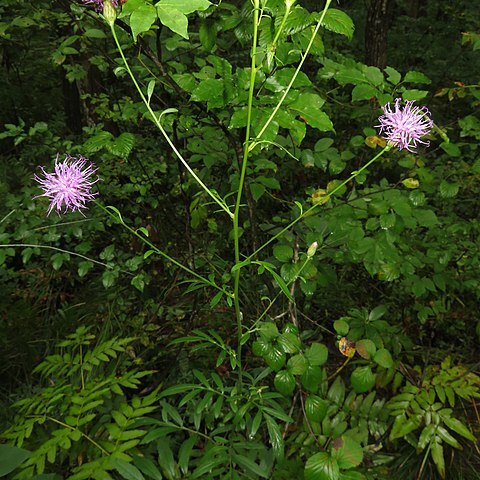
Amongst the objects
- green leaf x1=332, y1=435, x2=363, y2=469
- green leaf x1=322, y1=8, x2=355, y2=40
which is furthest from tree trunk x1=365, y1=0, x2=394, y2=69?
green leaf x1=332, y1=435, x2=363, y2=469

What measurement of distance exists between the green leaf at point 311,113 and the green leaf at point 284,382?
2.68 feet

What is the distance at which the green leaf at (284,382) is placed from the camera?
148 centimetres

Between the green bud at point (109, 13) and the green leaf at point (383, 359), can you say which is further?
the green leaf at point (383, 359)

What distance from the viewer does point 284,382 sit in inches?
58.6

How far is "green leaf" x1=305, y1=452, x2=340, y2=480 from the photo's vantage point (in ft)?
4.69

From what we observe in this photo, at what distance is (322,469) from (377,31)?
340cm

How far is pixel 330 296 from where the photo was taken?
8.67 ft

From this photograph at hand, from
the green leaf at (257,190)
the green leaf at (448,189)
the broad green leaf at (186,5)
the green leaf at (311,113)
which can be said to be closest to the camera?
the broad green leaf at (186,5)

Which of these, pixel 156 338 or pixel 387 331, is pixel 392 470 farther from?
pixel 156 338

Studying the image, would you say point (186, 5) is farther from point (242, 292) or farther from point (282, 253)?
point (242, 292)

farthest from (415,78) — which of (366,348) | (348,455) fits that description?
(348,455)

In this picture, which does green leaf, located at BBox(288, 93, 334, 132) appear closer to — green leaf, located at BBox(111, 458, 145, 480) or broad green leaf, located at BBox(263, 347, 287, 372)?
broad green leaf, located at BBox(263, 347, 287, 372)

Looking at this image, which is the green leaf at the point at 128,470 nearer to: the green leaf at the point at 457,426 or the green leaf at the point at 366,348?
the green leaf at the point at 366,348

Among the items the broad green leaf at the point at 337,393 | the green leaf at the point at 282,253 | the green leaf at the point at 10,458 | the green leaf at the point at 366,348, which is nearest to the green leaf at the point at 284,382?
the green leaf at the point at 366,348
